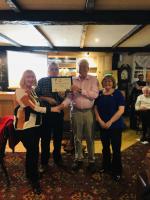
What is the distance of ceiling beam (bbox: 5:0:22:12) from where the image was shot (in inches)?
97.9

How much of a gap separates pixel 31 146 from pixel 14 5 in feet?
5.29

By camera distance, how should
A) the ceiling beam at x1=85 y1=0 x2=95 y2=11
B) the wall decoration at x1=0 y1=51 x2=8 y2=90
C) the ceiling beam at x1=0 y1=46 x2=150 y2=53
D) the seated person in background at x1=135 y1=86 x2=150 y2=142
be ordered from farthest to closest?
the wall decoration at x1=0 y1=51 x2=8 y2=90 → the ceiling beam at x1=0 y1=46 x2=150 y2=53 → the seated person in background at x1=135 y1=86 x2=150 y2=142 → the ceiling beam at x1=85 y1=0 x2=95 y2=11

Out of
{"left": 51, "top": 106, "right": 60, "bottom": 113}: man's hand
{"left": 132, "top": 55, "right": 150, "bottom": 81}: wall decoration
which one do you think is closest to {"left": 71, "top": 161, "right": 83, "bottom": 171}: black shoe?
{"left": 51, "top": 106, "right": 60, "bottom": 113}: man's hand

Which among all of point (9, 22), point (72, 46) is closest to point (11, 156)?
point (9, 22)

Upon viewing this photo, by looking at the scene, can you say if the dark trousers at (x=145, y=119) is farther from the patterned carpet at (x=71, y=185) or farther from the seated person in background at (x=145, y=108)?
the patterned carpet at (x=71, y=185)

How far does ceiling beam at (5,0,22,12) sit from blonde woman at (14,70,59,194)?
772 mm

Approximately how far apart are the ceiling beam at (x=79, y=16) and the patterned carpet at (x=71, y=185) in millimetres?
1790

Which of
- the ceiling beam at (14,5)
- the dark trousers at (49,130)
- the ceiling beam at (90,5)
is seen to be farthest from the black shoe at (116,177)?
the ceiling beam at (14,5)

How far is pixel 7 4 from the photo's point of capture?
2.62 m

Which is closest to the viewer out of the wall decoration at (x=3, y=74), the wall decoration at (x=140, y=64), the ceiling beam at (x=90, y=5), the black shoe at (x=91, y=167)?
the ceiling beam at (x=90, y=5)

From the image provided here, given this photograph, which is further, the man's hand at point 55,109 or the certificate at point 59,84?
the certificate at point 59,84

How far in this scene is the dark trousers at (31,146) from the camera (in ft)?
8.45

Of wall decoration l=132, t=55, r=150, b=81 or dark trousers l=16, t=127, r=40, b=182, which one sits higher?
wall decoration l=132, t=55, r=150, b=81

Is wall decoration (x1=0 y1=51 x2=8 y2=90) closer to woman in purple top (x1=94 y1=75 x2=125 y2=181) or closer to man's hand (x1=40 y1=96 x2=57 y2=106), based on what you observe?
man's hand (x1=40 y1=96 x2=57 y2=106)
